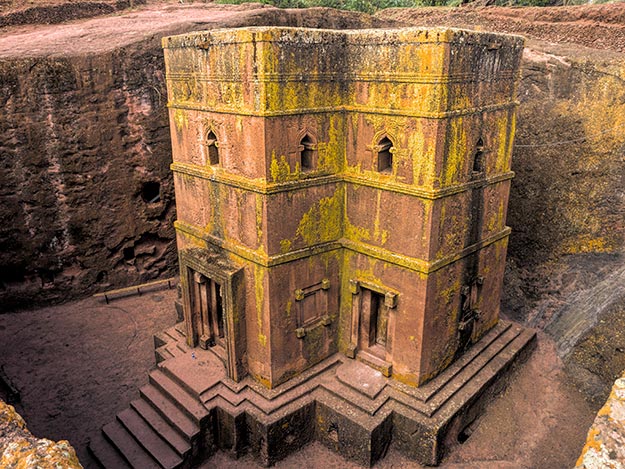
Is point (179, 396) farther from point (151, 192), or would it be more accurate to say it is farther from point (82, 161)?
point (82, 161)

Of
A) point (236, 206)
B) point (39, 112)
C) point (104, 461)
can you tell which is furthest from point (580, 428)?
point (39, 112)

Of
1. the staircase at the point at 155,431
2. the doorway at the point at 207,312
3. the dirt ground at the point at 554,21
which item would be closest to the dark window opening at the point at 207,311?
the doorway at the point at 207,312

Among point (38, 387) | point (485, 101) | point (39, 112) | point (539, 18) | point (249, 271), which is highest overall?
point (539, 18)

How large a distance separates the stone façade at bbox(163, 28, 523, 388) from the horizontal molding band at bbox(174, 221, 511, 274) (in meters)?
0.03

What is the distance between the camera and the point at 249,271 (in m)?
8.45

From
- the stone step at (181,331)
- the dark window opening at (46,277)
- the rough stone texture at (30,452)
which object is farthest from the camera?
the dark window opening at (46,277)

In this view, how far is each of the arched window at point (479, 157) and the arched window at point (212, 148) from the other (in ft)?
15.3

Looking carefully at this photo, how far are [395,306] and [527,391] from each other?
12.5ft

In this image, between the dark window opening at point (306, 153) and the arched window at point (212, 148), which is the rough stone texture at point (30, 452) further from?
the arched window at point (212, 148)

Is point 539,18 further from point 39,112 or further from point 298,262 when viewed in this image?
point 39,112

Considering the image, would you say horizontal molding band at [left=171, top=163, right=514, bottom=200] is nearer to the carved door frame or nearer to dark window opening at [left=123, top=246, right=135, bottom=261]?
the carved door frame

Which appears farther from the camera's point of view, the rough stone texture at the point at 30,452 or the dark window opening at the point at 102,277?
the dark window opening at the point at 102,277

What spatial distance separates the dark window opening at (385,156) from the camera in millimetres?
8211

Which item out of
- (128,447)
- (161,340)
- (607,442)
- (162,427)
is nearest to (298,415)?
(162,427)
